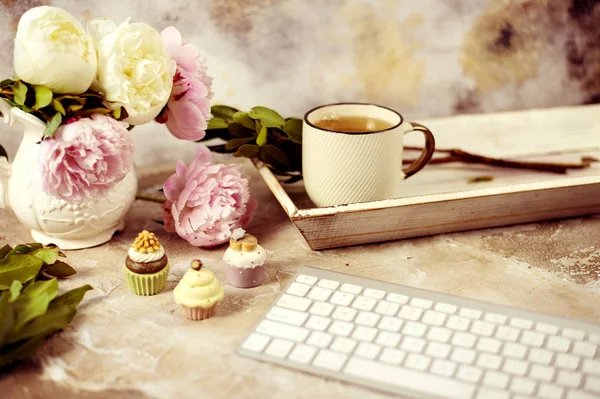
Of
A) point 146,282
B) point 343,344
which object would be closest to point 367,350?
point 343,344

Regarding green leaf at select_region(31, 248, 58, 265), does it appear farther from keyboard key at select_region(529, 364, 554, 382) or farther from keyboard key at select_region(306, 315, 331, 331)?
keyboard key at select_region(529, 364, 554, 382)

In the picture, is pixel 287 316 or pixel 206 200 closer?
pixel 287 316

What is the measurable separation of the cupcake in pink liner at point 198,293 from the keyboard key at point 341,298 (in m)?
0.12

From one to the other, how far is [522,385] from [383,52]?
2.45 feet

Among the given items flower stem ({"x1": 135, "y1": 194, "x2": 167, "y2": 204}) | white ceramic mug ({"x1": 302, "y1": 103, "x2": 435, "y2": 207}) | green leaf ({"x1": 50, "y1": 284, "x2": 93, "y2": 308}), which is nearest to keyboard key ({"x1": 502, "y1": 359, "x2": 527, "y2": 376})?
white ceramic mug ({"x1": 302, "y1": 103, "x2": 435, "y2": 207})

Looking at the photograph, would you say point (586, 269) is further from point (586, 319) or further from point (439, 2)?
point (439, 2)

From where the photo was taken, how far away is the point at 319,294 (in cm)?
75

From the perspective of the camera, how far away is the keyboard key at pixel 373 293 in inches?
29.6

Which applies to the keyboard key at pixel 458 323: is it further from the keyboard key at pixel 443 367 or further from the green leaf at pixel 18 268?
the green leaf at pixel 18 268

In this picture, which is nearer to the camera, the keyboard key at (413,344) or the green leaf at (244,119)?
the keyboard key at (413,344)

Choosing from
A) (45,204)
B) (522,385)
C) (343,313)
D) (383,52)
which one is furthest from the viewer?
(383,52)

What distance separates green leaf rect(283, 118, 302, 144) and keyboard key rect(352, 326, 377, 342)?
0.39 meters

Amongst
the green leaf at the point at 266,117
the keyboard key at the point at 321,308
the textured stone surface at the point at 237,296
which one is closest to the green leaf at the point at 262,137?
the green leaf at the point at 266,117

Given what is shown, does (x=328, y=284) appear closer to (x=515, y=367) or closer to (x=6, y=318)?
(x=515, y=367)
